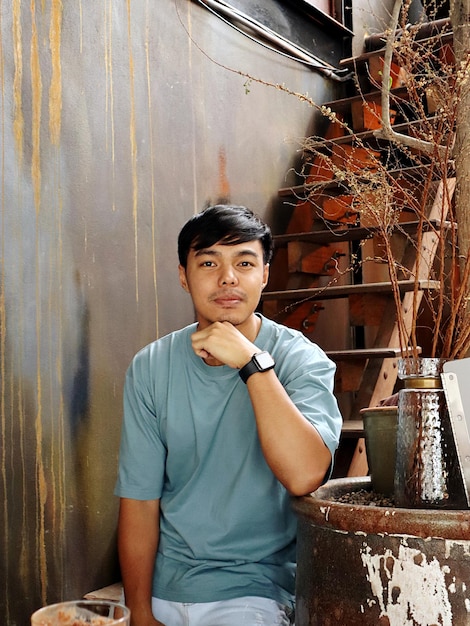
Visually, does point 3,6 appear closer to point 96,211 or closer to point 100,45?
point 100,45

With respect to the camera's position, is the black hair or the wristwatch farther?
the black hair

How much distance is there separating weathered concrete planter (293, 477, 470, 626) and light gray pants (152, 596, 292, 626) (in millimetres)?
363

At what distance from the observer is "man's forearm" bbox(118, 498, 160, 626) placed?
178cm

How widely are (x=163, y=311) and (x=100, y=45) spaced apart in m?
1.03

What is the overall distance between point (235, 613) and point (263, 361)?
1.93ft

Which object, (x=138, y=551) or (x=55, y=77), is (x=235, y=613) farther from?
(x=55, y=77)

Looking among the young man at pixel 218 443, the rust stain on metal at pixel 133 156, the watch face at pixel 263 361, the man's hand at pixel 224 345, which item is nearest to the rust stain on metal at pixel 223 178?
the rust stain on metal at pixel 133 156

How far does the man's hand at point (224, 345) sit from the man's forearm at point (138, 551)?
0.43 metres

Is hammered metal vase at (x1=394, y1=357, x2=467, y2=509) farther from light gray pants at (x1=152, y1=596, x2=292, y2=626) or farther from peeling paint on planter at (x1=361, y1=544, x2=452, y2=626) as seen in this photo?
light gray pants at (x1=152, y1=596, x2=292, y2=626)

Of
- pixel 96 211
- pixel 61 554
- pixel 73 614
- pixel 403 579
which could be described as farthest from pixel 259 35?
pixel 73 614

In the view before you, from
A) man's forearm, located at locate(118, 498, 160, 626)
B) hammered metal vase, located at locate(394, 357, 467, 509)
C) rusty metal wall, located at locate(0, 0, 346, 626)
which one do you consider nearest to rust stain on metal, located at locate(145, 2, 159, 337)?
rusty metal wall, located at locate(0, 0, 346, 626)

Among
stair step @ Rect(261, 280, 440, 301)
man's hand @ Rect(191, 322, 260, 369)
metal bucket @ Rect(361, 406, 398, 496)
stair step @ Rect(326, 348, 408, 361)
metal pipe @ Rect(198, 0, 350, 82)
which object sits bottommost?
metal bucket @ Rect(361, 406, 398, 496)

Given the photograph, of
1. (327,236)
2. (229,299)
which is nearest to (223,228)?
(229,299)

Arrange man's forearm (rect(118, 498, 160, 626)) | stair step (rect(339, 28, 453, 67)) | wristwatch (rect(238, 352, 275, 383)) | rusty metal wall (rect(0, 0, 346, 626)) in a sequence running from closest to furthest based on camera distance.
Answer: wristwatch (rect(238, 352, 275, 383)) → man's forearm (rect(118, 498, 160, 626)) → rusty metal wall (rect(0, 0, 346, 626)) → stair step (rect(339, 28, 453, 67))
